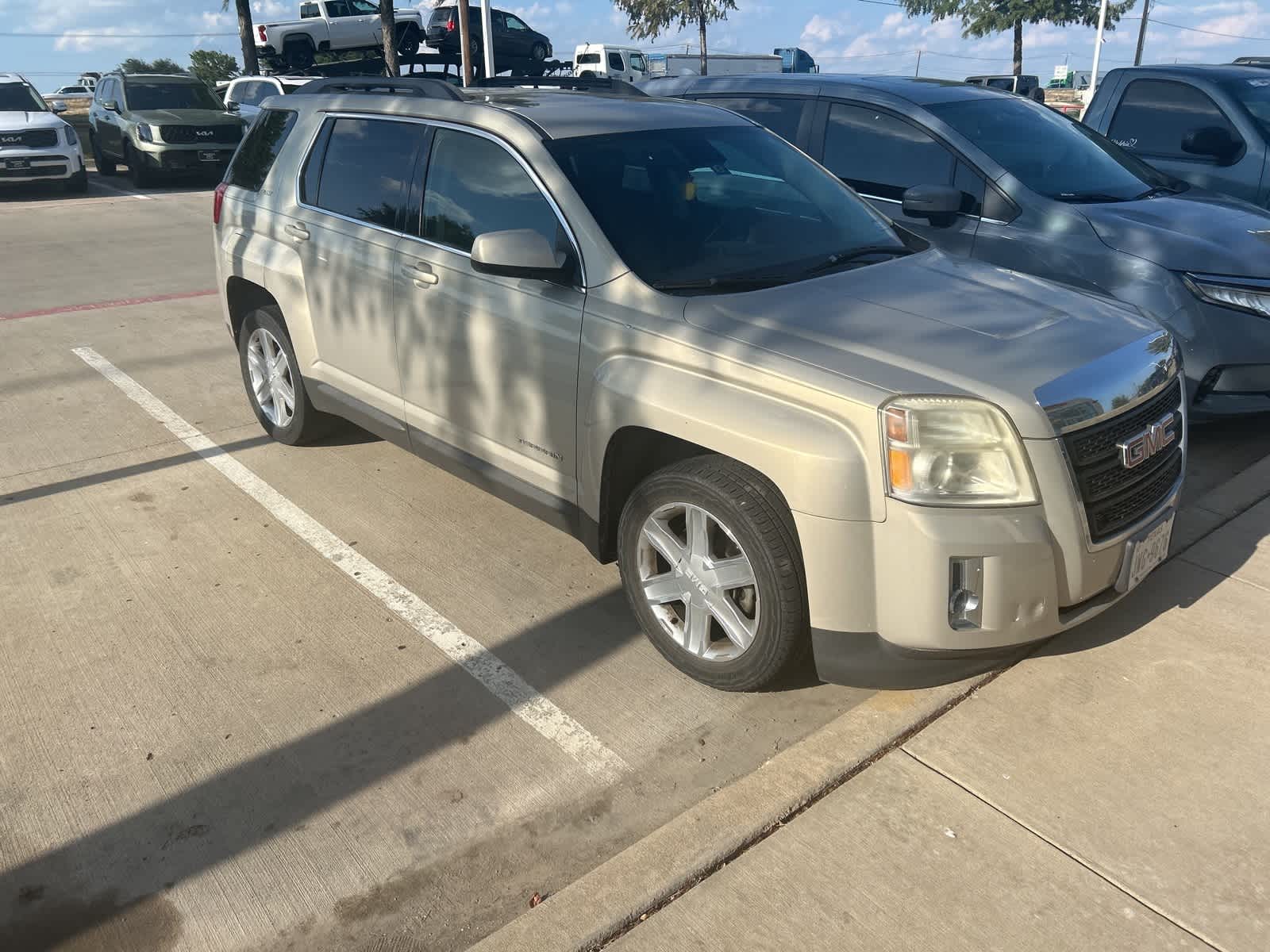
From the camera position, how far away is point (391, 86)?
15.9ft

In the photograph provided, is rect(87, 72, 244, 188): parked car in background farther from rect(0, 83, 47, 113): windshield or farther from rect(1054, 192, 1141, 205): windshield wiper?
rect(1054, 192, 1141, 205): windshield wiper

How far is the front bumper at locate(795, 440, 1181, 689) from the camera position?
284 centimetres

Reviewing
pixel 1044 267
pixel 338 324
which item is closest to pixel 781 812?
pixel 338 324

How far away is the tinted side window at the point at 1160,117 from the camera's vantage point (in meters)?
7.80

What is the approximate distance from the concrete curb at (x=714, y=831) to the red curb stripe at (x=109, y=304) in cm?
798

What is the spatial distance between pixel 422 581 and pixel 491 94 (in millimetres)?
2129

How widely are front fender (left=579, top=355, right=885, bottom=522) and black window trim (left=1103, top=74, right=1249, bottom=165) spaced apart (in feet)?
18.0

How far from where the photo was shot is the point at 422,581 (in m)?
4.25

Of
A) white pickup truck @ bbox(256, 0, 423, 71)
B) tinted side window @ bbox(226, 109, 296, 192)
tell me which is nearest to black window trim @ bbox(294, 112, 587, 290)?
tinted side window @ bbox(226, 109, 296, 192)

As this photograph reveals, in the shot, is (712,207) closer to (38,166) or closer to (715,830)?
(715,830)

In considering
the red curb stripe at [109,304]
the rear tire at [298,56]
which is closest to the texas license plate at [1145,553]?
the red curb stripe at [109,304]

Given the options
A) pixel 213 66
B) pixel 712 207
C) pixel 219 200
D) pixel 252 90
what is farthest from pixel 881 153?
pixel 213 66

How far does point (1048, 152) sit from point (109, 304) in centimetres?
759

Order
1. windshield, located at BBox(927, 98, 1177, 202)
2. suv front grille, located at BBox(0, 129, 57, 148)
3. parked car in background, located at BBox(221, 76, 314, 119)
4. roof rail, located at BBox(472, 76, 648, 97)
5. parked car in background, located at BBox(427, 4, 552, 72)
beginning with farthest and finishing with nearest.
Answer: parked car in background, located at BBox(427, 4, 552, 72)
parked car in background, located at BBox(221, 76, 314, 119)
suv front grille, located at BBox(0, 129, 57, 148)
windshield, located at BBox(927, 98, 1177, 202)
roof rail, located at BBox(472, 76, 648, 97)
